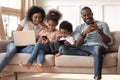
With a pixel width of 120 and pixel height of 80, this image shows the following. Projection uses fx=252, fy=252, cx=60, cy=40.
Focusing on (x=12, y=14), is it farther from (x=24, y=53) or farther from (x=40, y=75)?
(x=24, y=53)

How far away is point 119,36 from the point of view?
3.11 metres

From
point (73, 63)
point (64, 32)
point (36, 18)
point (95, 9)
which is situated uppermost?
point (95, 9)

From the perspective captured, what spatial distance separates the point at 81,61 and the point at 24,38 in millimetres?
746

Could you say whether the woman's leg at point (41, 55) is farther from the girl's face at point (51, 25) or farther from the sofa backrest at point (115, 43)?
the sofa backrest at point (115, 43)

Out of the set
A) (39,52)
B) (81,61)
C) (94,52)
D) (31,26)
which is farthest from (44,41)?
(94,52)

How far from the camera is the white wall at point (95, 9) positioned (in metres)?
4.86

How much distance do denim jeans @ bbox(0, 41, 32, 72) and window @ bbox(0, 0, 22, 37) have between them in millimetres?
1358

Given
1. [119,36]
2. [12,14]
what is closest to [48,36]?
[119,36]

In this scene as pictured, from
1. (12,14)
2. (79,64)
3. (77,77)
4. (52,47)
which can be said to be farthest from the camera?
(12,14)

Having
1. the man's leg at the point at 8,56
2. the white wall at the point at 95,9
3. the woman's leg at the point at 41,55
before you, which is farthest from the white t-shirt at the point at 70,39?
the white wall at the point at 95,9

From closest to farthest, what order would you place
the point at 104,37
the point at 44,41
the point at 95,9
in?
the point at 104,37 < the point at 44,41 < the point at 95,9

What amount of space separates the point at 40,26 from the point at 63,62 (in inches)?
28.9

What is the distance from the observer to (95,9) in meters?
4.95

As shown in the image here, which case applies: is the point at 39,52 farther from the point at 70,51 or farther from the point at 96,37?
the point at 96,37
